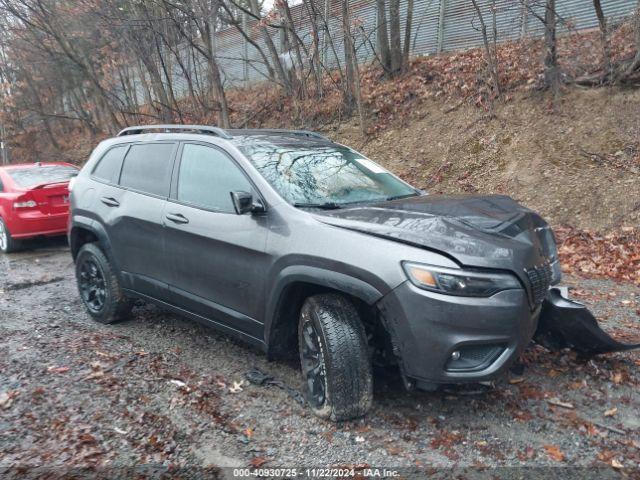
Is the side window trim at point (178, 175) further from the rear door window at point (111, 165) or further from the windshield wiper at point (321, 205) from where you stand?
the rear door window at point (111, 165)

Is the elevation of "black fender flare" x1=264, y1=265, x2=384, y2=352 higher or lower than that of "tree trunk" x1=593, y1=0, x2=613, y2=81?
lower

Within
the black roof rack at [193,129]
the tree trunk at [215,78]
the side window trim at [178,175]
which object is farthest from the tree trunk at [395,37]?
the side window trim at [178,175]

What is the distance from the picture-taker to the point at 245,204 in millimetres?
3670

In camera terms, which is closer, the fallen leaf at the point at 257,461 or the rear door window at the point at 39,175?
the fallen leaf at the point at 257,461

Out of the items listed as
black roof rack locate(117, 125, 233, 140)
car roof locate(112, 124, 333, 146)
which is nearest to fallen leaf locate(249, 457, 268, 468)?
car roof locate(112, 124, 333, 146)

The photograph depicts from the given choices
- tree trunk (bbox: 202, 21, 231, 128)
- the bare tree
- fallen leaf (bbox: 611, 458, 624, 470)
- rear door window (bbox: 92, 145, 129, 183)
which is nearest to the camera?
fallen leaf (bbox: 611, 458, 624, 470)

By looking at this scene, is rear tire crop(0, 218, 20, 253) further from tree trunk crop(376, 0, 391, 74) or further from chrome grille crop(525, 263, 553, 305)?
chrome grille crop(525, 263, 553, 305)

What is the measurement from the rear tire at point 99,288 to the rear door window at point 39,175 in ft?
13.7

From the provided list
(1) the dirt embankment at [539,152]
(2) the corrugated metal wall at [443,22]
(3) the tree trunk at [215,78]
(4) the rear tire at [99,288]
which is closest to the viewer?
(4) the rear tire at [99,288]

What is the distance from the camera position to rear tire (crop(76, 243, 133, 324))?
5121 millimetres

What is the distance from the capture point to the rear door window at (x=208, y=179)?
13.2 feet

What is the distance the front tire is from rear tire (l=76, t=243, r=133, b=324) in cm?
248

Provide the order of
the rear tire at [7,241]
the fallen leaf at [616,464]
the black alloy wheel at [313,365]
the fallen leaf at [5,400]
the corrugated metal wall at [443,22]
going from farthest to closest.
Answer: the corrugated metal wall at [443,22] < the rear tire at [7,241] < the fallen leaf at [5,400] < the black alloy wheel at [313,365] < the fallen leaf at [616,464]

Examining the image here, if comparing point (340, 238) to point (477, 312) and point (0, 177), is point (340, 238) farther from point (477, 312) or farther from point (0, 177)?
point (0, 177)
